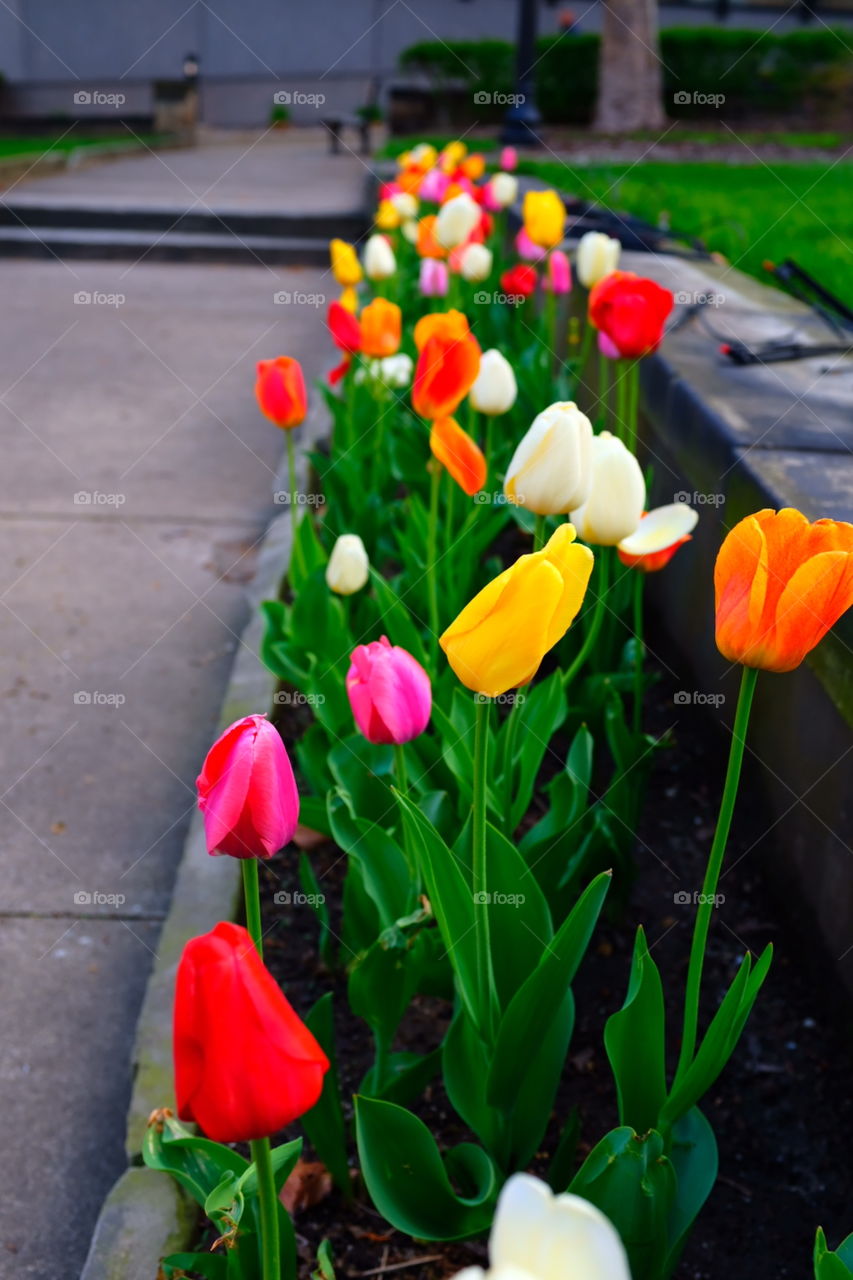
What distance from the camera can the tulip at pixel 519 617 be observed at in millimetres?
978

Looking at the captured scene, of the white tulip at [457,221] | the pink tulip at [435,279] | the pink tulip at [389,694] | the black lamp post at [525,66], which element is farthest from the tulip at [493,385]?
the black lamp post at [525,66]

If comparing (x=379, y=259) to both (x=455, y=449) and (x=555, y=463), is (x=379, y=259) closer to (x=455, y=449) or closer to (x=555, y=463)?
(x=455, y=449)

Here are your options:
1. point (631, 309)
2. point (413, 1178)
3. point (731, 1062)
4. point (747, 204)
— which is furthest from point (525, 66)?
point (413, 1178)

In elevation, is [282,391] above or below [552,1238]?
below

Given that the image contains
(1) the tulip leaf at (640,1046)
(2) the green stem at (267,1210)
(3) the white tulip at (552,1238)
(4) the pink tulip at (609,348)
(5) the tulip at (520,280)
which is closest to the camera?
(3) the white tulip at (552,1238)

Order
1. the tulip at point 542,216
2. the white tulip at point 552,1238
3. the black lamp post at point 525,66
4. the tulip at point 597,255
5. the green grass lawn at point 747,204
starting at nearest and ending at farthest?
the white tulip at point 552,1238, the tulip at point 597,255, the tulip at point 542,216, the green grass lawn at point 747,204, the black lamp post at point 525,66

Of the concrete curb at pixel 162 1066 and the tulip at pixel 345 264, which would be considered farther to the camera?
the tulip at pixel 345 264

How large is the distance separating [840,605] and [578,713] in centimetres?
123

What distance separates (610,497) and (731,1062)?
2.74ft

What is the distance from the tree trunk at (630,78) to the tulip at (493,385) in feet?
47.7

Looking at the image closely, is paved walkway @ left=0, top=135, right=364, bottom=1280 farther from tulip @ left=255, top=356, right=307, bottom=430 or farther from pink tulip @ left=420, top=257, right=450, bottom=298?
pink tulip @ left=420, top=257, right=450, bottom=298

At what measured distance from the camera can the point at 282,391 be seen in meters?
2.31

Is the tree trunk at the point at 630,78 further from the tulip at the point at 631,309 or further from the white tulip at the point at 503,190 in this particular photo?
the tulip at the point at 631,309

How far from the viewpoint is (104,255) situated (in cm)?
930
